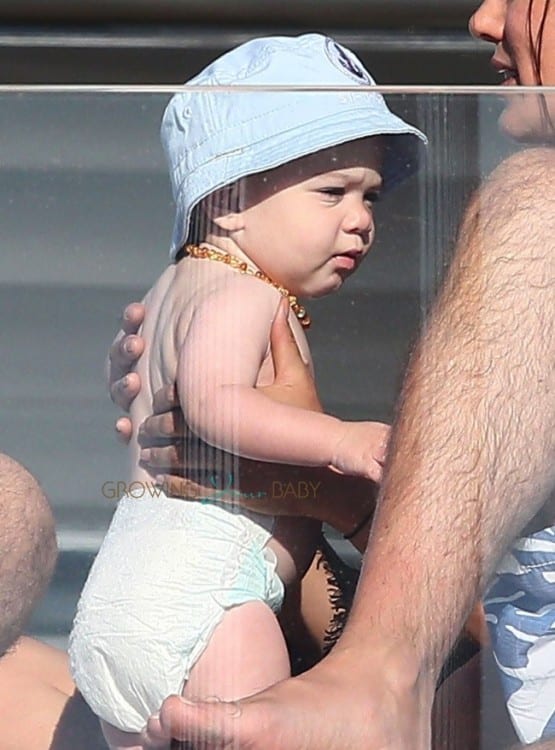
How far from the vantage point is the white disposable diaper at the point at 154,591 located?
1364mm

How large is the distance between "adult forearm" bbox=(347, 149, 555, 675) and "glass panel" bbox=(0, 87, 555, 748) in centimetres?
3

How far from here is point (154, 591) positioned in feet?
4.51

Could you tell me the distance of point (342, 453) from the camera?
1363 millimetres

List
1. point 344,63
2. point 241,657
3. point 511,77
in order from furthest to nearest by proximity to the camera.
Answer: point 511,77 < point 344,63 < point 241,657

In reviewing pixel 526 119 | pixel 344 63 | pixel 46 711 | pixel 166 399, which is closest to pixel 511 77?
pixel 344 63

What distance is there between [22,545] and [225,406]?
22 cm

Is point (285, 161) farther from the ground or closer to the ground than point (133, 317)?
farther from the ground

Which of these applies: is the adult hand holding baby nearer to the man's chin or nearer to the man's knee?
the man's knee

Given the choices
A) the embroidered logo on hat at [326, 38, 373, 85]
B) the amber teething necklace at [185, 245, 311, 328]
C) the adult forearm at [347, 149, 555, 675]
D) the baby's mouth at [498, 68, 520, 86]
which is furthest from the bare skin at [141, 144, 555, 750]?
the baby's mouth at [498, 68, 520, 86]

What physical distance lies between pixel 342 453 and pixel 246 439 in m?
0.08

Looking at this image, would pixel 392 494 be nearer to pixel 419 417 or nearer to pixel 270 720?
pixel 419 417

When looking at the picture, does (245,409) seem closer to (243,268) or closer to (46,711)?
(243,268)

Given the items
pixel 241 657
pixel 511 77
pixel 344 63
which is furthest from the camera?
pixel 511 77

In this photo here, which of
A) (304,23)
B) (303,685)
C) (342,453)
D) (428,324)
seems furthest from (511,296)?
(304,23)
